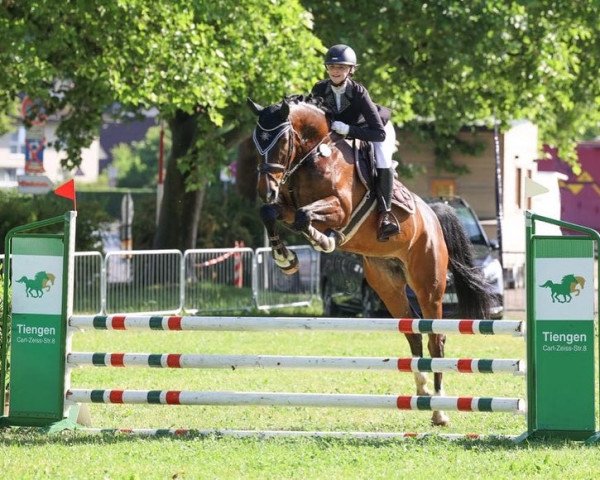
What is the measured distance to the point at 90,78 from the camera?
20.2m

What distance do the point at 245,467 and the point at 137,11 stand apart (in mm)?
12246

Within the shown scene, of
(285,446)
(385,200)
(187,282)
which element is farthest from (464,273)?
(187,282)

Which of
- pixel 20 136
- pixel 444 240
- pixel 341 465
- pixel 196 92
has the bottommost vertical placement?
pixel 341 465

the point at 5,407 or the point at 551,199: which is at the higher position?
the point at 551,199

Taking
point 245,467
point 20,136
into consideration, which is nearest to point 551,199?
point 245,467

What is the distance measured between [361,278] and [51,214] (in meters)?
7.35

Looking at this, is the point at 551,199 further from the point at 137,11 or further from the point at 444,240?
the point at 444,240

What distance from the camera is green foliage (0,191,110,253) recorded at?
944 inches

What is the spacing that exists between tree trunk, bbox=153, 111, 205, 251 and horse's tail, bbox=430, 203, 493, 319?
1417 centimetres

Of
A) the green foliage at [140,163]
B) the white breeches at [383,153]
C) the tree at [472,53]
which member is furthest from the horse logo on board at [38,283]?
the green foliage at [140,163]

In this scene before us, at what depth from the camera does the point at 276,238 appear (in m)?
9.40

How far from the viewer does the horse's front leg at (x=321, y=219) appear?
30.6 ft

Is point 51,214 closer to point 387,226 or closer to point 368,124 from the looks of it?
point 387,226

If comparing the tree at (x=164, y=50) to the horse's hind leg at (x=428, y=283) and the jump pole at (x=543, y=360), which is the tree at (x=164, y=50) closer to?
the horse's hind leg at (x=428, y=283)
